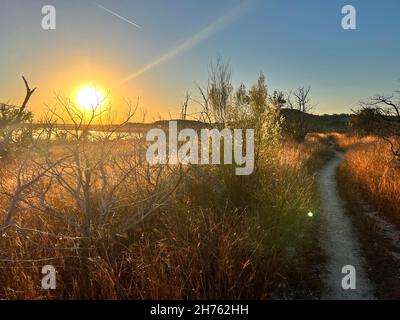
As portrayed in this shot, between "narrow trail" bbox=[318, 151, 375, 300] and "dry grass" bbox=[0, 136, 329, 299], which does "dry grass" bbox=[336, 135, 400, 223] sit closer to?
"narrow trail" bbox=[318, 151, 375, 300]

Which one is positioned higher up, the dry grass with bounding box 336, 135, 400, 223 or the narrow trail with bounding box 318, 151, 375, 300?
the dry grass with bounding box 336, 135, 400, 223

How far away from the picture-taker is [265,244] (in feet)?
15.3

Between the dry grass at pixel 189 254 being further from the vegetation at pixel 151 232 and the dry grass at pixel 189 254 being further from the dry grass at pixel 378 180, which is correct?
the dry grass at pixel 378 180

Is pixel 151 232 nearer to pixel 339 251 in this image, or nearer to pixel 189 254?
pixel 189 254

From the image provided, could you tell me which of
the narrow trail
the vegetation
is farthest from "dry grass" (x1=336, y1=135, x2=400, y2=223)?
the vegetation

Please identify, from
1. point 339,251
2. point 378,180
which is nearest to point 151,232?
point 339,251

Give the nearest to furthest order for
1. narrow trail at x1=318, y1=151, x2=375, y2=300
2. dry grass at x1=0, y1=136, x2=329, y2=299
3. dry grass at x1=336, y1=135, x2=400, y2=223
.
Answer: dry grass at x1=0, y1=136, x2=329, y2=299
narrow trail at x1=318, y1=151, x2=375, y2=300
dry grass at x1=336, y1=135, x2=400, y2=223

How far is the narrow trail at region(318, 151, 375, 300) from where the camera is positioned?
12.9ft

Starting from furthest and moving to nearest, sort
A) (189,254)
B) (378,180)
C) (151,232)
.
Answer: (378,180) < (151,232) < (189,254)

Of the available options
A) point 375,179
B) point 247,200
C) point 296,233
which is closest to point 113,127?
point 247,200

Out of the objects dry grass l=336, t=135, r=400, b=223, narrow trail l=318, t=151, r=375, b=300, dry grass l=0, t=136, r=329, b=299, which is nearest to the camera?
dry grass l=0, t=136, r=329, b=299

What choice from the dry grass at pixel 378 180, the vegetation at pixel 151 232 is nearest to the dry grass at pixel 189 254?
the vegetation at pixel 151 232

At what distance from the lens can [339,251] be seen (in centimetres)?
516
